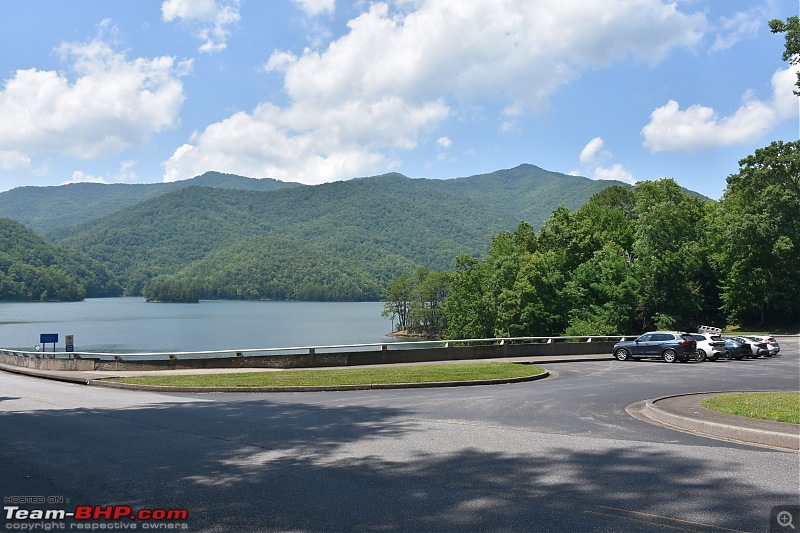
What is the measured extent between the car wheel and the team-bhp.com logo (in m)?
32.0

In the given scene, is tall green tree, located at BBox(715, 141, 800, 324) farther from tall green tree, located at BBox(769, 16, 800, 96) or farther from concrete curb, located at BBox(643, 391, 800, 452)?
concrete curb, located at BBox(643, 391, 800, 452)

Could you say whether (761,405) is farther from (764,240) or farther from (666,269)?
(764,240)

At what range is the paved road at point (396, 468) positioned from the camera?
6.56 meters

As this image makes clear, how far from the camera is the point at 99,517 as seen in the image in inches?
263

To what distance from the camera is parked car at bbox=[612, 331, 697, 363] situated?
111 feet

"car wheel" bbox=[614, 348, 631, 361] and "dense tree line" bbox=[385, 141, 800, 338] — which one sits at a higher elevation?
"dense tree line" bbox=[385, 141, 800, 338]

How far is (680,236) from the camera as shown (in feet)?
223

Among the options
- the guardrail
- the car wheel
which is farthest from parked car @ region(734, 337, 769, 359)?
the guardrail

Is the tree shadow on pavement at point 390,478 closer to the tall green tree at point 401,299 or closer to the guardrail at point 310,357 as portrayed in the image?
the guardrail at point 310,357

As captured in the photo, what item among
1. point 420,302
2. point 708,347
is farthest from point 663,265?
point 420,302

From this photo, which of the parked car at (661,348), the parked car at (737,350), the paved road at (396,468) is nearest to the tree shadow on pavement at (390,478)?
the paved road at (396,468)

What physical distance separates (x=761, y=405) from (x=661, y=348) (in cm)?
2034

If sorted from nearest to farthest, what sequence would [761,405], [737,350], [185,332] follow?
[761,405] < [737,350] < [185,332]

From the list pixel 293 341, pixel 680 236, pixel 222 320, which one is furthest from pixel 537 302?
pixel 222 320
